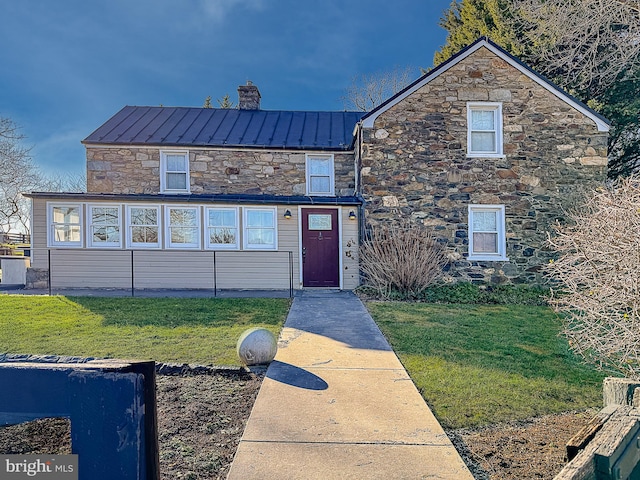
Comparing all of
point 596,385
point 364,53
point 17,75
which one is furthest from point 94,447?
point 364,53

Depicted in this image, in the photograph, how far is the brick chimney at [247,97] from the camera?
16375 millimetres

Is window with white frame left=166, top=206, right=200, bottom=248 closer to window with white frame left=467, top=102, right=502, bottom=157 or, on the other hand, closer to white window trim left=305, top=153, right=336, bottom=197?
white window trim left=305, top=153, right=336, bottom=197

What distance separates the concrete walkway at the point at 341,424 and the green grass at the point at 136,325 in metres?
1.09

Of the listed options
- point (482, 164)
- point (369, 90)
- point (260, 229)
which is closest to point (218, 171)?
point (260, 229)

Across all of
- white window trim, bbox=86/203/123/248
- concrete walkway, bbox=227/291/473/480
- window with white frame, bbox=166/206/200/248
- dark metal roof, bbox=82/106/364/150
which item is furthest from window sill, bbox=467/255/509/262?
white window trim, bbox=86/203/123/248

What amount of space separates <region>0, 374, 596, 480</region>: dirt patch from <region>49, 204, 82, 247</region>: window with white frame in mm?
9336

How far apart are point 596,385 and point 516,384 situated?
0.90m

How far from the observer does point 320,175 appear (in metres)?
13.6

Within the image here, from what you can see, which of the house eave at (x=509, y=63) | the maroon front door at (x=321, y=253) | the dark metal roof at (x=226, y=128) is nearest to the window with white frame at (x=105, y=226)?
the dark metal roof at (x=226, y=128)

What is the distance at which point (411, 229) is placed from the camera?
10.8m

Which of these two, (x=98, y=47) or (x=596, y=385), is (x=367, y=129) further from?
(x=98, y=47)

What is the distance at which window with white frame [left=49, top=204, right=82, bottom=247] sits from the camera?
10.9 m

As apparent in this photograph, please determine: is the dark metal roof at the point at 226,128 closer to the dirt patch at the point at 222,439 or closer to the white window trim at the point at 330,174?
the white window trim at the point at 330,174

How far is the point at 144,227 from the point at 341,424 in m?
10.0
